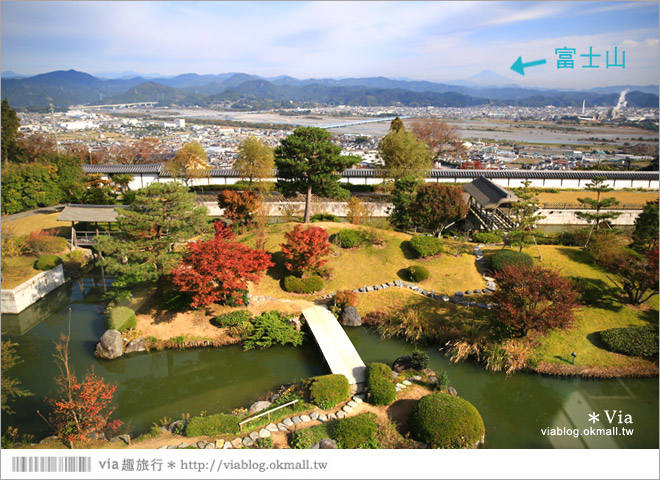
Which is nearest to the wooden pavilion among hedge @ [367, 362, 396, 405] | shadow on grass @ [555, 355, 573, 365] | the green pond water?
the green pond water

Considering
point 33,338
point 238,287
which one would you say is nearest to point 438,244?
point 238,287

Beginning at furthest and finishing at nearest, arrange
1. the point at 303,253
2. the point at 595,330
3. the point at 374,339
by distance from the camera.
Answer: the point at 303,253 → the point at 374,339 → the point at 595,330

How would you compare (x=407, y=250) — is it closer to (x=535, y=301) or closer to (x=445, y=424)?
(x=535, y=301)

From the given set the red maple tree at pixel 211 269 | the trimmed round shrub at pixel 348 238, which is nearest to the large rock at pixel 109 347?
the red maple tree at pixel 211 269

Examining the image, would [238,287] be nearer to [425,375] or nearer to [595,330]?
[425,375]

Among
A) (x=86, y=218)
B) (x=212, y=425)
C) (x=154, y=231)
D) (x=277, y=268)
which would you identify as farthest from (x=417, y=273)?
(x=86, y=218)

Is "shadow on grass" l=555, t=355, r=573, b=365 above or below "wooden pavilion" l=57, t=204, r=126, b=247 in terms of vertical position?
below

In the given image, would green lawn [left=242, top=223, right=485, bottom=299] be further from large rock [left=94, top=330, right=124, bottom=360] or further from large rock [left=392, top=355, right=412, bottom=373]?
large rock [left=94, top=330, right=124, bottom=360]
